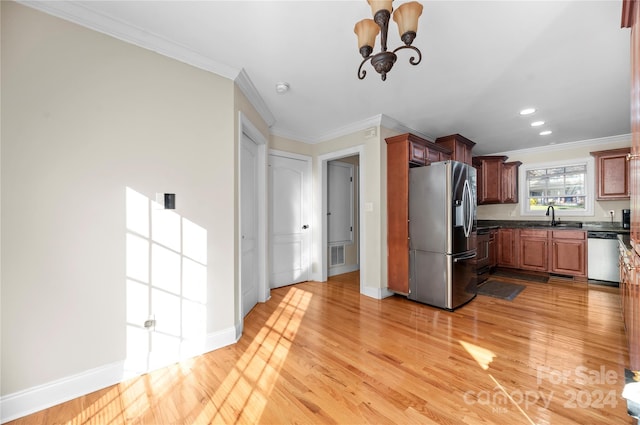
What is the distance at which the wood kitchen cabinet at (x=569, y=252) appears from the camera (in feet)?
14.2

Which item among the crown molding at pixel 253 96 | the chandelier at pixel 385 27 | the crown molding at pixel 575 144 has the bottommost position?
the chandelier at pixel 385 27

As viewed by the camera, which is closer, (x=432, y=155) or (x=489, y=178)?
(x=432, y=155)

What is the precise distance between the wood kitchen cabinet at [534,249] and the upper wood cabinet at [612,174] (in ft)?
3.74

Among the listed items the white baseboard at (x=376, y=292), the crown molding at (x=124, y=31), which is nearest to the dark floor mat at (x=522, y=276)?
the white baseboard at (x=376, y=292)

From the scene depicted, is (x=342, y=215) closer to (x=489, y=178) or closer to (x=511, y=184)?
(x=489, y=178)

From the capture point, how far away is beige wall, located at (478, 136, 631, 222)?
4543 mm

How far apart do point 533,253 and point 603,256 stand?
0.89 meters

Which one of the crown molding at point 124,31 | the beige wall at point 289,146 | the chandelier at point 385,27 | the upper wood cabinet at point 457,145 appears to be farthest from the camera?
the upper wood cabinet at point 457,145

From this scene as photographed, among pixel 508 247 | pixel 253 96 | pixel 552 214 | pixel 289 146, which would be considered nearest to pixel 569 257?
pixel 508 247

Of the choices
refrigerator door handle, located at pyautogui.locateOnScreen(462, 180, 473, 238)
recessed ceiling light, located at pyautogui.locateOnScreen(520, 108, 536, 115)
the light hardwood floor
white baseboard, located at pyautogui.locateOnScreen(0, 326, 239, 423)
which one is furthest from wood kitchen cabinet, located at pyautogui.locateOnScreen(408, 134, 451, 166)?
white baseboard, located at pyautogui.locateOnScreen(0, 326, 239, 423)

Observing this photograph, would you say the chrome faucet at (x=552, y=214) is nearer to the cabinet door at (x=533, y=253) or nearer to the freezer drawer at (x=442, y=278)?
the cabinet door at (x=533, y=253)

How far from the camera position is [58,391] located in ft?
5.32

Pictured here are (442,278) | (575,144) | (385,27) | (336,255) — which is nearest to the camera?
(385,27)

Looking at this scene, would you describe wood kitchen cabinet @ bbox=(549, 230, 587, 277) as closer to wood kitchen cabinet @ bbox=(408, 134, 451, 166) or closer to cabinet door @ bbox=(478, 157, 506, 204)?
cabinet door @ bbox=(478, 157, 506, 204)
